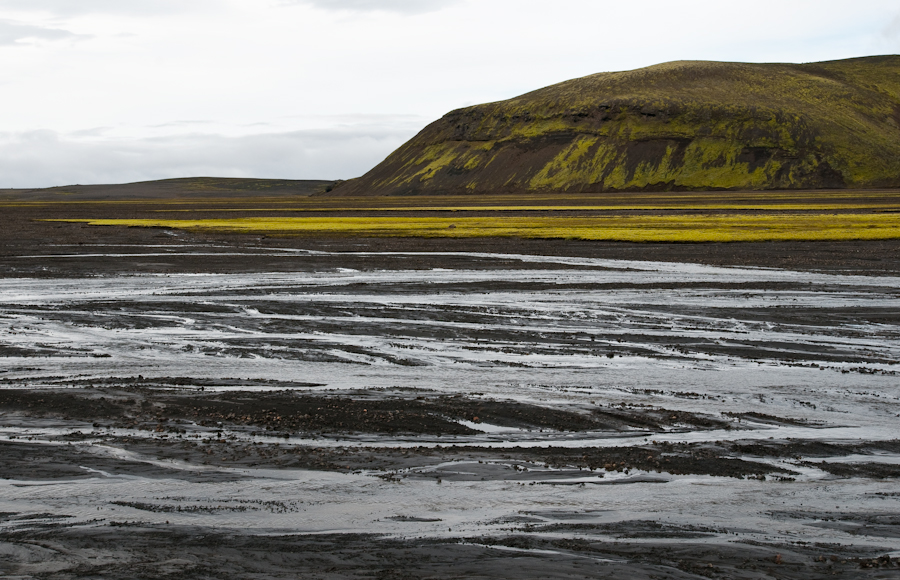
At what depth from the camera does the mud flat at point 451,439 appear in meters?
6.99

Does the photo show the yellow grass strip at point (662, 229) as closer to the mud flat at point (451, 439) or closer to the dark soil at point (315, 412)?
the mud flat at point (451, 439)

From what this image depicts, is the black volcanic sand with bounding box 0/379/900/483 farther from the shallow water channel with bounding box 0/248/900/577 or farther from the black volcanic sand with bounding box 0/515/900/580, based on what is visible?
the black volcanic sand with bounding box 0/515/900/580

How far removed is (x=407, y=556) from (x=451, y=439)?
3241 mm

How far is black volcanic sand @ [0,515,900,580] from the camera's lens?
258 inches

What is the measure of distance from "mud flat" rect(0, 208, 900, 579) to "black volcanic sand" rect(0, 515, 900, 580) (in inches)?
1.0

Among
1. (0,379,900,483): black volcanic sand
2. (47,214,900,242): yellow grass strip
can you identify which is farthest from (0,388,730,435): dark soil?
(47,214,900,242): yellow grass strip

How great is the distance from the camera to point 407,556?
270 inches

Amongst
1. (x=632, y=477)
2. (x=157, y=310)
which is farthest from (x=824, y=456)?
(x=157, y=310)

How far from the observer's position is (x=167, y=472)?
880 cm

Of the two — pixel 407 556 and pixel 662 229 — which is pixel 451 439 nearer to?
pixel 407 556

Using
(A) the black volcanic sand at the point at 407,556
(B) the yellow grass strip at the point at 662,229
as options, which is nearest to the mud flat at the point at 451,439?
(A) the black volcanic sand at the point at 407,556

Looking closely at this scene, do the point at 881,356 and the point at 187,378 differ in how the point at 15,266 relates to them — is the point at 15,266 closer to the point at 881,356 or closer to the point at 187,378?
A: the point at 187,378

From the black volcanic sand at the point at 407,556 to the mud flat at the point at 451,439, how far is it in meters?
0.02

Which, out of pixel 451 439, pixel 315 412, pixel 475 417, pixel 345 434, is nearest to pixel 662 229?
pixel 475 417
